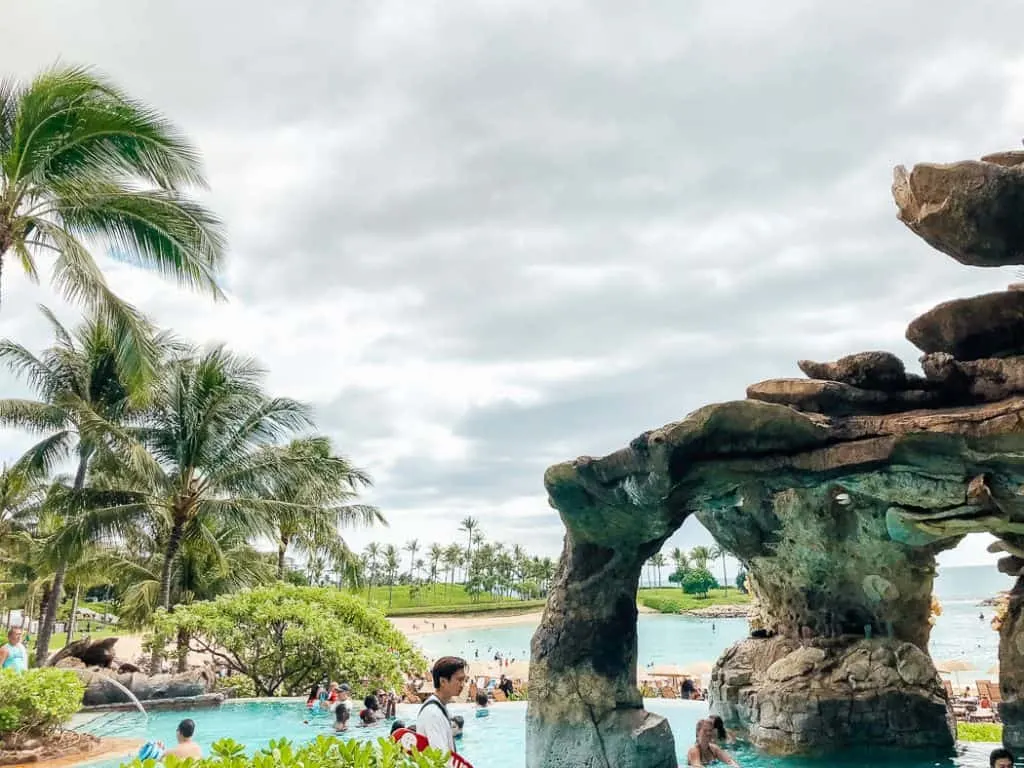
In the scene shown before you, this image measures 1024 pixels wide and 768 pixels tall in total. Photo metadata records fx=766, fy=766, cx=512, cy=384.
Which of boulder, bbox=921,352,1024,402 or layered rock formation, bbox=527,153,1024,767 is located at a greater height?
boulder, bbox=921,352,1024,402

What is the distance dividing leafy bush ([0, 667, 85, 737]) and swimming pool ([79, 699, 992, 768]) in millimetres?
1100

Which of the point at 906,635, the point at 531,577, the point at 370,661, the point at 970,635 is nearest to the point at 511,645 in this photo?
the point at 531,577

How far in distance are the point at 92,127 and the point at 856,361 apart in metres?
11.8

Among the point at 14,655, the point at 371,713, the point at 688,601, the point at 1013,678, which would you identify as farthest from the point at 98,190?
the point at 688,601

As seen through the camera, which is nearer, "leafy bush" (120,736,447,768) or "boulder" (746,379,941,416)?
"leafy bush" (120,736,447,768)

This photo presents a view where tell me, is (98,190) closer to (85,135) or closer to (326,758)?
(85,135)

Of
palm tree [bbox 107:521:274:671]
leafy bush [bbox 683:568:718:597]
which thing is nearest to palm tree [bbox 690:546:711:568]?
leafy bush [bbox 683:568:718:597]

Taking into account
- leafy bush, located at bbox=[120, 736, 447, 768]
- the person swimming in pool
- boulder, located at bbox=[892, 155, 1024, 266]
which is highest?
boulder, located at bbox=[892, 155, 1024, 266]

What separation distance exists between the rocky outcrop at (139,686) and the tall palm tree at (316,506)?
5.00 m

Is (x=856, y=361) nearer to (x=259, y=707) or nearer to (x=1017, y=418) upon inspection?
(x=1017, y=418)

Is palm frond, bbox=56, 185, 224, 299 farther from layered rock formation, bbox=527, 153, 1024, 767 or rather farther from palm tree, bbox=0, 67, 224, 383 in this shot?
layered rock formation, bbox=527, 153, 1024, 767

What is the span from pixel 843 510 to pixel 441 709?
9849mm

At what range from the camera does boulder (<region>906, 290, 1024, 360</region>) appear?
9.52 metres

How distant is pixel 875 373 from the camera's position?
390 inches
